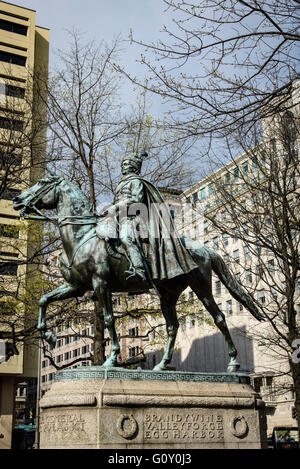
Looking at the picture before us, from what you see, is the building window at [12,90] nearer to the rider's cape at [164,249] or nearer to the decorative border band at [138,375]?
the rider's cape at [164,249]

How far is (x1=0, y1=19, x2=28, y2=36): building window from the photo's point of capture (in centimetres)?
4725

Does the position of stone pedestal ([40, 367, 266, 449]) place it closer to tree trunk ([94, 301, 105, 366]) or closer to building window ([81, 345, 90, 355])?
tree trunk ([94, 301, 105, 366])

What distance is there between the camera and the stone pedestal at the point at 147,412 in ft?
28.1

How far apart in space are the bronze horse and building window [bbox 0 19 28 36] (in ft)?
135

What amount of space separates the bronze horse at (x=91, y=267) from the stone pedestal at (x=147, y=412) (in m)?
0.72

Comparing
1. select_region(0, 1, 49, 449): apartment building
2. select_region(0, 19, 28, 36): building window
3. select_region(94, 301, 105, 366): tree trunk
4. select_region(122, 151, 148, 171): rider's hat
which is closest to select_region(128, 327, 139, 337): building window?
select_region(94, 301, 105, 366): tree trunk

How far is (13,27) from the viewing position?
47.7 meters


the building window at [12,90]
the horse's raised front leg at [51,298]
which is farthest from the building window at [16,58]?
the horse's raised front leg at [51,298]

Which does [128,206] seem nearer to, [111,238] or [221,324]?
[111,238]

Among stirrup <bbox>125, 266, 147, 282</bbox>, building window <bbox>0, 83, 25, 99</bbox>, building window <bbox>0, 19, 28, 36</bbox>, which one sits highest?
building window <bbox>0, 19, 28, 36</bbox>
